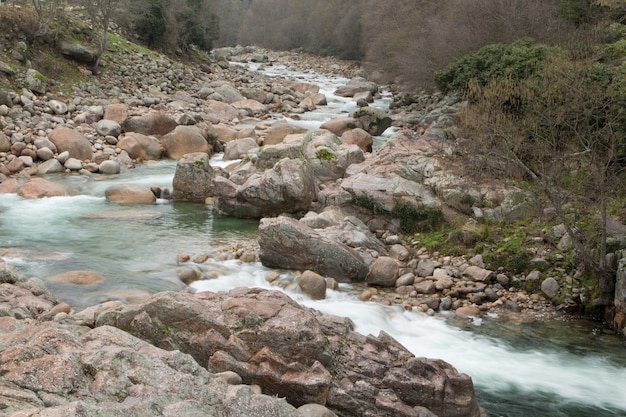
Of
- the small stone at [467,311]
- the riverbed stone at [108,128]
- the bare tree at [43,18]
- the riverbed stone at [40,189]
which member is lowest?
the small stone at [467,311]

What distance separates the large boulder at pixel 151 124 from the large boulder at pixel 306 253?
528 inches

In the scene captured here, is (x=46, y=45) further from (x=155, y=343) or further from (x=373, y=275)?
(x=155, y=343)

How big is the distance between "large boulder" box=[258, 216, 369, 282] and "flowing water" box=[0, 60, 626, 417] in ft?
1.24

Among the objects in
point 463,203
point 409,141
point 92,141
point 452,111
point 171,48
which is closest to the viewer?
point 463,203

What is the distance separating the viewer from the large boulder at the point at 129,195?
61.7 feet

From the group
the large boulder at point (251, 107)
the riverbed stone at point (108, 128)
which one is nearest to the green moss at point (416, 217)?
the riverbed stone at point (108, 128)

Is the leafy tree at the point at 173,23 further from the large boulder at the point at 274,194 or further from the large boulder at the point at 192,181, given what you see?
the large boulder at the point at 274,194

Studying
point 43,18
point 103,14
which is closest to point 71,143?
point 43,18

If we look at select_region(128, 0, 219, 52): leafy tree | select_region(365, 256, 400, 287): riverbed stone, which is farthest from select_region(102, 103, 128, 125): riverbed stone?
select_region(365, 256, 400, 287): riverbed stone

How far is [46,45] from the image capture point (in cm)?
3100

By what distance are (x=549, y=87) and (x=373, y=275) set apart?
5.70 m

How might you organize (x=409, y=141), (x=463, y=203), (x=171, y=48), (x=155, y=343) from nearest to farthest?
1. (x=155, y=343)
2. (x=463, y=203)
3. (x=409, y=141)
4. (x=171, y=48)

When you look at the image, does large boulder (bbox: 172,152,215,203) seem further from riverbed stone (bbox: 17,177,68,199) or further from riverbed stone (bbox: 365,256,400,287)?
riverbed stone (bbox: 365,256,400,287)

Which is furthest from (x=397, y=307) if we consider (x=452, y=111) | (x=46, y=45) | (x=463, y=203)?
(x=46, y=45)
